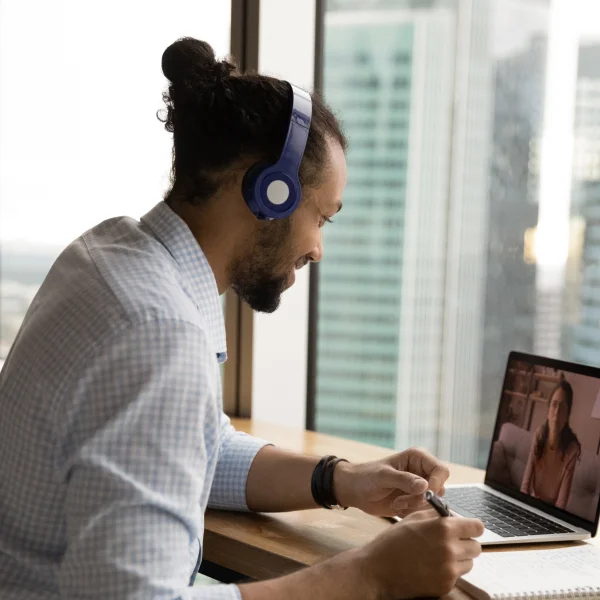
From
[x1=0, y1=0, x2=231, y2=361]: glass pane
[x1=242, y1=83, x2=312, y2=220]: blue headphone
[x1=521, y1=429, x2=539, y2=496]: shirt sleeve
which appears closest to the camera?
[x1=242, y1=83, x2=312, y2=220]: blue headphone

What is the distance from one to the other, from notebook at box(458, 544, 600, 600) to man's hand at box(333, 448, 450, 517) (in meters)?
0.14

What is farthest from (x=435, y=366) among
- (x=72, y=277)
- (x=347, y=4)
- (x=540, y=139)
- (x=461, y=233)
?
(x=72, y=277)

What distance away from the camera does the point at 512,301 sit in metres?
2.00

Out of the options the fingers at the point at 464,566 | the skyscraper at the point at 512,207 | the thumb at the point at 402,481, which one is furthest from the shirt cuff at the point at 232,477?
the skyscraper at the point at 512,207

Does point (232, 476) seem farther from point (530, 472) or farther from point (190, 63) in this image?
point (190, 63)

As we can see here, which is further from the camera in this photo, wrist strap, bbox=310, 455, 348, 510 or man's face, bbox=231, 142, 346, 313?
wrist strap, bbox=310, 455, 348, 510

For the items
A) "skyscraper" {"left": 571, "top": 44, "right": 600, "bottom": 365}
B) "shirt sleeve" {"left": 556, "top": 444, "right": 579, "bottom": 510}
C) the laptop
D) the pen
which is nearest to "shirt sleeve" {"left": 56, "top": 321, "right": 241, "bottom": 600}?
the pen

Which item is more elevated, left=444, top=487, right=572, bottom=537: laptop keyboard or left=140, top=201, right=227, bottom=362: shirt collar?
left=140, top=201, right=227, bottom=362: shirt collar

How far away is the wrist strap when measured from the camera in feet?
4.23

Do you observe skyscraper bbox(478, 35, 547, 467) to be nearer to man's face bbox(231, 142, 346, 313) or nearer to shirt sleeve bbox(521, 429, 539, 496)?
shirt sleeve bbox(521, 429, 539, 496)

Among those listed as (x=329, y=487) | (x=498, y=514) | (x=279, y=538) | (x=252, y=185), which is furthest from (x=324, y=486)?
(x=252, y=185)

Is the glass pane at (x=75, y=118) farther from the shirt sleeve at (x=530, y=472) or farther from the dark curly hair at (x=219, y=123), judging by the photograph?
the shirt sleeve at (x=530, y=472)

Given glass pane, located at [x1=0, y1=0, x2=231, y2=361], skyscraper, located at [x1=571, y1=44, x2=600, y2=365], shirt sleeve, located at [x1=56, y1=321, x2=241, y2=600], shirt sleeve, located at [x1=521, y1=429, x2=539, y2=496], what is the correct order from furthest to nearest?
1. glass pane, located at [x1=0, y1=0, x2=231, y2=361]
2. skyscraper, located at [x1=571, y1=44, x2=600, y2=365]
3. shirt sleeve, located at [x1=521, y1=429, x2=539, y2=496]
4. shirt sleeve, located at [x1=56, y1=321, x2=241, y2=600]

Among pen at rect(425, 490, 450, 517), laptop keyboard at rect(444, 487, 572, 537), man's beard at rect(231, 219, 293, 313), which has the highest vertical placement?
man's beard at rect(231, 219, 293, 313)
